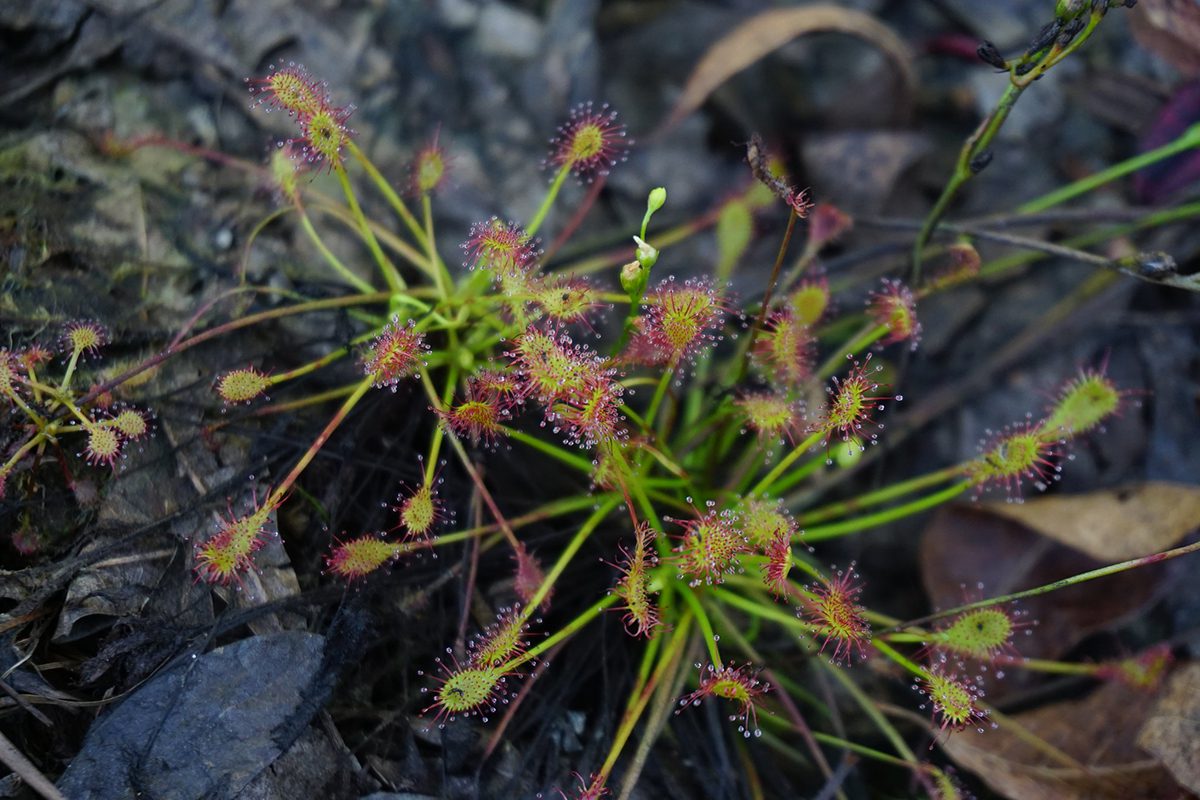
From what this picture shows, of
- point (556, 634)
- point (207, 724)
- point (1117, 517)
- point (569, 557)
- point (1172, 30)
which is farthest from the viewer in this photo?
point (1172, 30)

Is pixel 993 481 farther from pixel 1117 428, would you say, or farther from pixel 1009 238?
pixel 1009 238

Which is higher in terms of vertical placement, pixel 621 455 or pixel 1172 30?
pixel 1172 30

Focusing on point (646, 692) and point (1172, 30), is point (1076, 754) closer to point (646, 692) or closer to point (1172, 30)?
point (646, 692)

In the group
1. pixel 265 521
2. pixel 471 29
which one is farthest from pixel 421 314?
pixel 471 29

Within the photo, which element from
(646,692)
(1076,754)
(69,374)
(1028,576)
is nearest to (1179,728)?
(1076,754)

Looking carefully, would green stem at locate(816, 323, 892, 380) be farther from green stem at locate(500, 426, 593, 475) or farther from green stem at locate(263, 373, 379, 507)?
green stem at locate(263, 373, 379, 507)

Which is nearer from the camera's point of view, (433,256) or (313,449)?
(313,449)
